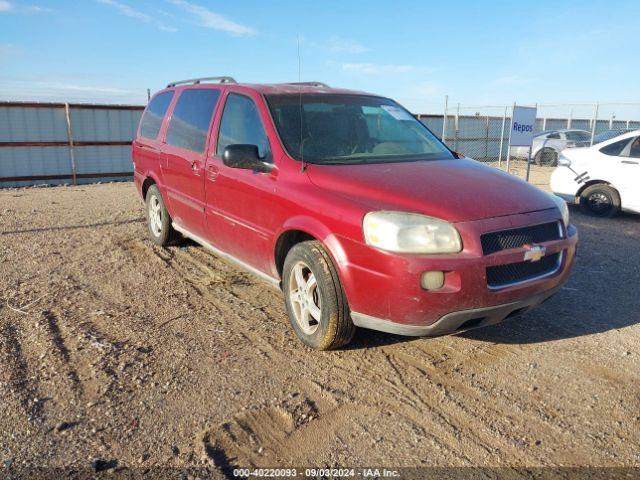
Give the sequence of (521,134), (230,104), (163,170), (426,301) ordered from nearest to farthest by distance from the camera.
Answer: (426,301), (230,104), (163,170), (521,134)

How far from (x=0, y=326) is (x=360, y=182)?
9.89 feet

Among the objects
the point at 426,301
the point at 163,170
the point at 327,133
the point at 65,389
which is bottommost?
the point at 65,389

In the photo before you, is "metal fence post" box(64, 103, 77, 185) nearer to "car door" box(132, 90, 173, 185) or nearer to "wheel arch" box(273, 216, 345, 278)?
"car door" box(132, 90, 173, 185)

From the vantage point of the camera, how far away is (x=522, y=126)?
35.4ft

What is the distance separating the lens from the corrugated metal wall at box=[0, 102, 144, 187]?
12836mm

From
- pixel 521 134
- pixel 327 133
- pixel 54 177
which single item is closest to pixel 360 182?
pixel 327 133

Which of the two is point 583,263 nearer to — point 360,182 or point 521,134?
point 360,182

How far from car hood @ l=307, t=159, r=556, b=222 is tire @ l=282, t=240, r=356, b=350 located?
46 cm

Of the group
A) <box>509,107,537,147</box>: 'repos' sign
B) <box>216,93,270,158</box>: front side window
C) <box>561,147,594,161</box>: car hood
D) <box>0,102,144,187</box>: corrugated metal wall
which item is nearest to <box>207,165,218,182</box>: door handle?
<box>216,93,270,158</box>: front side window

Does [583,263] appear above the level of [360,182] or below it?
below

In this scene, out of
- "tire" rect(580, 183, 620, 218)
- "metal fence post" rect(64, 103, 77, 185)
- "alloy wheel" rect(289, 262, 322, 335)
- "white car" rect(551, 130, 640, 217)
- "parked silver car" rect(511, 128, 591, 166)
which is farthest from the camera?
"parked silver car" rect(511, 128, 591, 166)

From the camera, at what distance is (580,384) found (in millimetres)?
3248

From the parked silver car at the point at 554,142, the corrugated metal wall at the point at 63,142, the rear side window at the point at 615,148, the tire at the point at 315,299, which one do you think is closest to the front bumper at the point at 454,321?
the tire at the point at 315,299

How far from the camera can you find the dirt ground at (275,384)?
261cm
